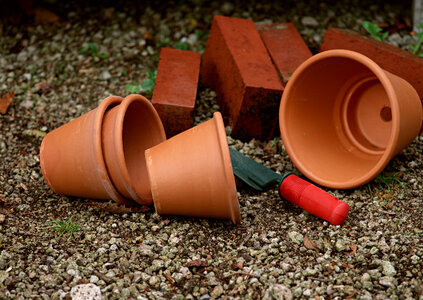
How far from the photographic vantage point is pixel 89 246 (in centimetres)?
188

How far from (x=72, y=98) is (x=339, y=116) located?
4.89ft

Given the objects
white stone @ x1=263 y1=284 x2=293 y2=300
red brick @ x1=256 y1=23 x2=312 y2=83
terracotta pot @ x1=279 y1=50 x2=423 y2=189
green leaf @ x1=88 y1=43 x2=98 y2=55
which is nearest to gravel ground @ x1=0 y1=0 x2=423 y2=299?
white stone @ x1=263 y1=284 x2=293 y2=300

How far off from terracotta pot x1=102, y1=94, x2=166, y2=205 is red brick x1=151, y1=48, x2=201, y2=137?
0.11 m

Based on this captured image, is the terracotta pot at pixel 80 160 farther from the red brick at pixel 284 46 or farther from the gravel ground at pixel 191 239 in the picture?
the red brick at pixel 284 46

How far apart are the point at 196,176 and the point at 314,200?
49cm

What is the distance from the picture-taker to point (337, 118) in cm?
250

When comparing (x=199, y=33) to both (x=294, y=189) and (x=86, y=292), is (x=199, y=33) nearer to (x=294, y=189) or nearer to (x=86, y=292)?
(x=294, y=189)

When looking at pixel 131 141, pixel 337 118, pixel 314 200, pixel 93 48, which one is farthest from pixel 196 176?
pixel 93 48

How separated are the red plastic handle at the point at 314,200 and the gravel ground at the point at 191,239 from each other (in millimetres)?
45

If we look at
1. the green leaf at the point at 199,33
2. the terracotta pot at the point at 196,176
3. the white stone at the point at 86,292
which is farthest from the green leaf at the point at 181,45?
the white stone at the point at 86,292

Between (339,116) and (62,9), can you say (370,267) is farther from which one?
(62,9)

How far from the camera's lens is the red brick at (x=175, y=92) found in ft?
7.80

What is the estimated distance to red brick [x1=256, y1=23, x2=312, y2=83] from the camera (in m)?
2.55

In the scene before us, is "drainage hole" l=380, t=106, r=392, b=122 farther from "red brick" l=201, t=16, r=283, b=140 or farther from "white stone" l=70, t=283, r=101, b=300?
"white stone" l=70, t=283, r=101, b=300
